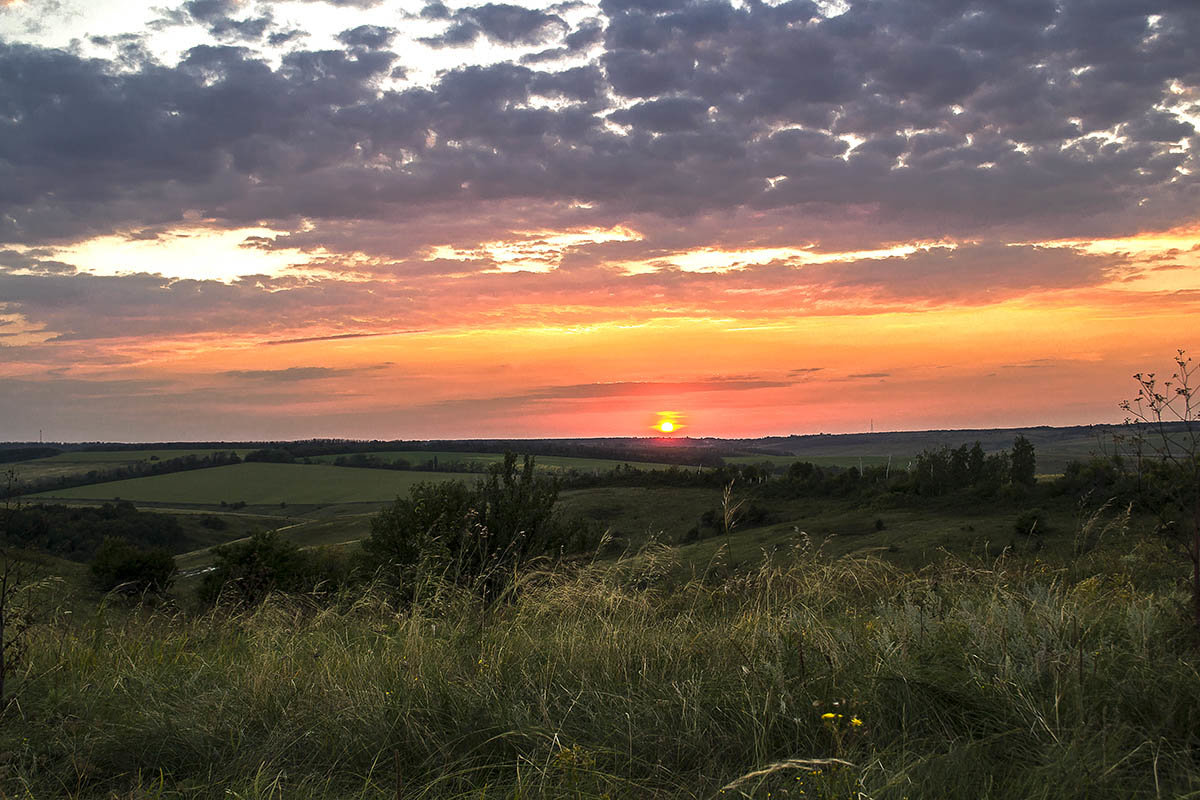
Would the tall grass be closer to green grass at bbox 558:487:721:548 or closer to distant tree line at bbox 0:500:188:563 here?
distant tree line at bbox 0:500:188:563

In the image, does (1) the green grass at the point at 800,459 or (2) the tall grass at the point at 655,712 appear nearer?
(2) the tall grass at the point at 655,712

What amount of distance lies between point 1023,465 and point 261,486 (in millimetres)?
97402

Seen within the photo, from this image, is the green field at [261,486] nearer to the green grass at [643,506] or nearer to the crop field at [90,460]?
the crop field at [90,460]

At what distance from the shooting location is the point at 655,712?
11.8 ft

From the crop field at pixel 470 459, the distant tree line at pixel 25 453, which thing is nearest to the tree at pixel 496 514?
the crop field at pixel 470 459

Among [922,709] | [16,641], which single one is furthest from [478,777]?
[16,641]

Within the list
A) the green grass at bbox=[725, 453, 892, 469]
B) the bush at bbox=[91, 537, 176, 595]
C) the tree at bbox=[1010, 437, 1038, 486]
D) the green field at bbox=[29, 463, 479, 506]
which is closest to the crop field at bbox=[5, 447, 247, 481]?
the green field at bbox=[29, 463, 479, 506]

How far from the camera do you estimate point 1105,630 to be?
438cm

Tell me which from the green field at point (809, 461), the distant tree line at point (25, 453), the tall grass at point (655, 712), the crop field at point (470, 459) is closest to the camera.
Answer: the tall grass at point (655, 712)

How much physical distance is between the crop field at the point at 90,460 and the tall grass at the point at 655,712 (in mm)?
126700

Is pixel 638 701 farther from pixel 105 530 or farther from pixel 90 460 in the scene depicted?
pixel 90 460

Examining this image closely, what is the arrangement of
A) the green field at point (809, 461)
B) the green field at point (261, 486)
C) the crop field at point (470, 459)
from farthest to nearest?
the crop field at point (470, 459) → the green field at point (809, 461) → the green field at point (261, 486)

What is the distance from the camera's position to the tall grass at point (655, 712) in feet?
10.00

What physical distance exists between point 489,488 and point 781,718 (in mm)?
13838
